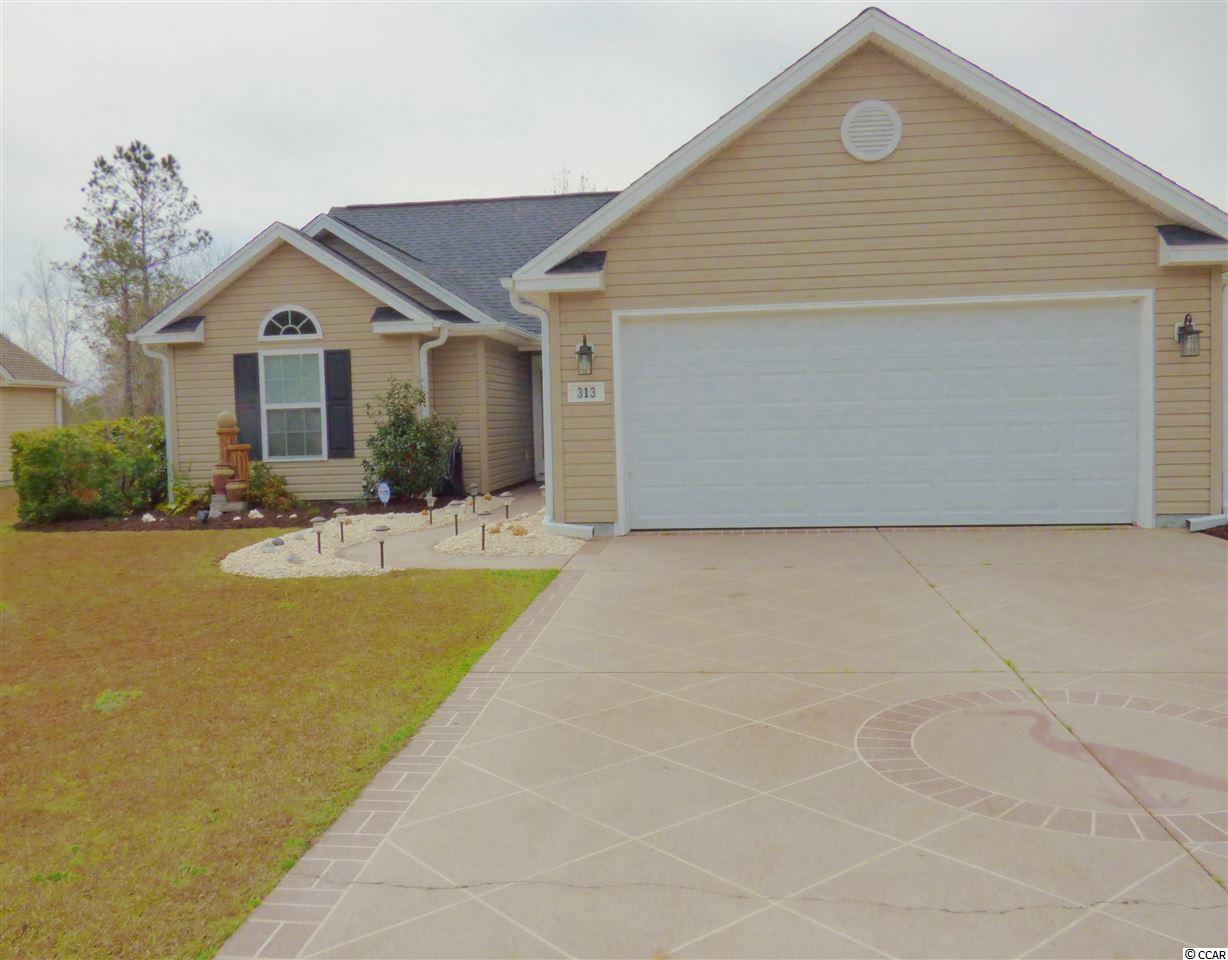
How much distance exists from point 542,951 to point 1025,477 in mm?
9058

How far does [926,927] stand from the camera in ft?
9.78

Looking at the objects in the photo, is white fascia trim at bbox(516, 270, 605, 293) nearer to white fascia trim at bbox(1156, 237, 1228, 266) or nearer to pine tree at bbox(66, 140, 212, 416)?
white fascia trim at bbox(1156, 237, 1228, 266)

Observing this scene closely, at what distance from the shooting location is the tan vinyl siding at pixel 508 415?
16.1 m

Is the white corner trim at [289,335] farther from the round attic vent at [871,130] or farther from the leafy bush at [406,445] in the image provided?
the round attic vent at [871,130]

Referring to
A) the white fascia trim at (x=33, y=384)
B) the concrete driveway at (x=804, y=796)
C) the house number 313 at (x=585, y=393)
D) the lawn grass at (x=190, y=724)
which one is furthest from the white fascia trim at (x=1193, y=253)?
the white fascia trim at (x=33, y=384)

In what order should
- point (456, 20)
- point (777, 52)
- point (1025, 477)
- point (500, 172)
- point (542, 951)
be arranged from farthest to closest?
point (500, 172) < point (777, 52) < point (1025, 477) < point (456, 20) < point (542, 951)

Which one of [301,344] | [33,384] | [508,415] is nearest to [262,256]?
[301,344]

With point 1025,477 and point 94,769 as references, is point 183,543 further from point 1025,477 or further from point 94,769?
point 1025,477

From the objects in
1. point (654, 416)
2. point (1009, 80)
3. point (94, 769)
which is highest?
point (1009, 80)

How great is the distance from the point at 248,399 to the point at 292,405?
2.14ft

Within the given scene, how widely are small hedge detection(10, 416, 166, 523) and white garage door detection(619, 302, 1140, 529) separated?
841 cm

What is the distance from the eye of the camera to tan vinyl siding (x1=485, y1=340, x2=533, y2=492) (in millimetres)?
16109

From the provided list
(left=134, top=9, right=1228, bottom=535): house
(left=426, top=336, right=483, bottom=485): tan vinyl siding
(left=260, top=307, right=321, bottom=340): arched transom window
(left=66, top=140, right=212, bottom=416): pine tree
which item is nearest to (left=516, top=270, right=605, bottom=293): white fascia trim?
(left=134, top=9, right=1228, bottom=535): house

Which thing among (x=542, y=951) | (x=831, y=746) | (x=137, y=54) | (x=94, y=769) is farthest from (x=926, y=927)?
(x=137, y=54)
